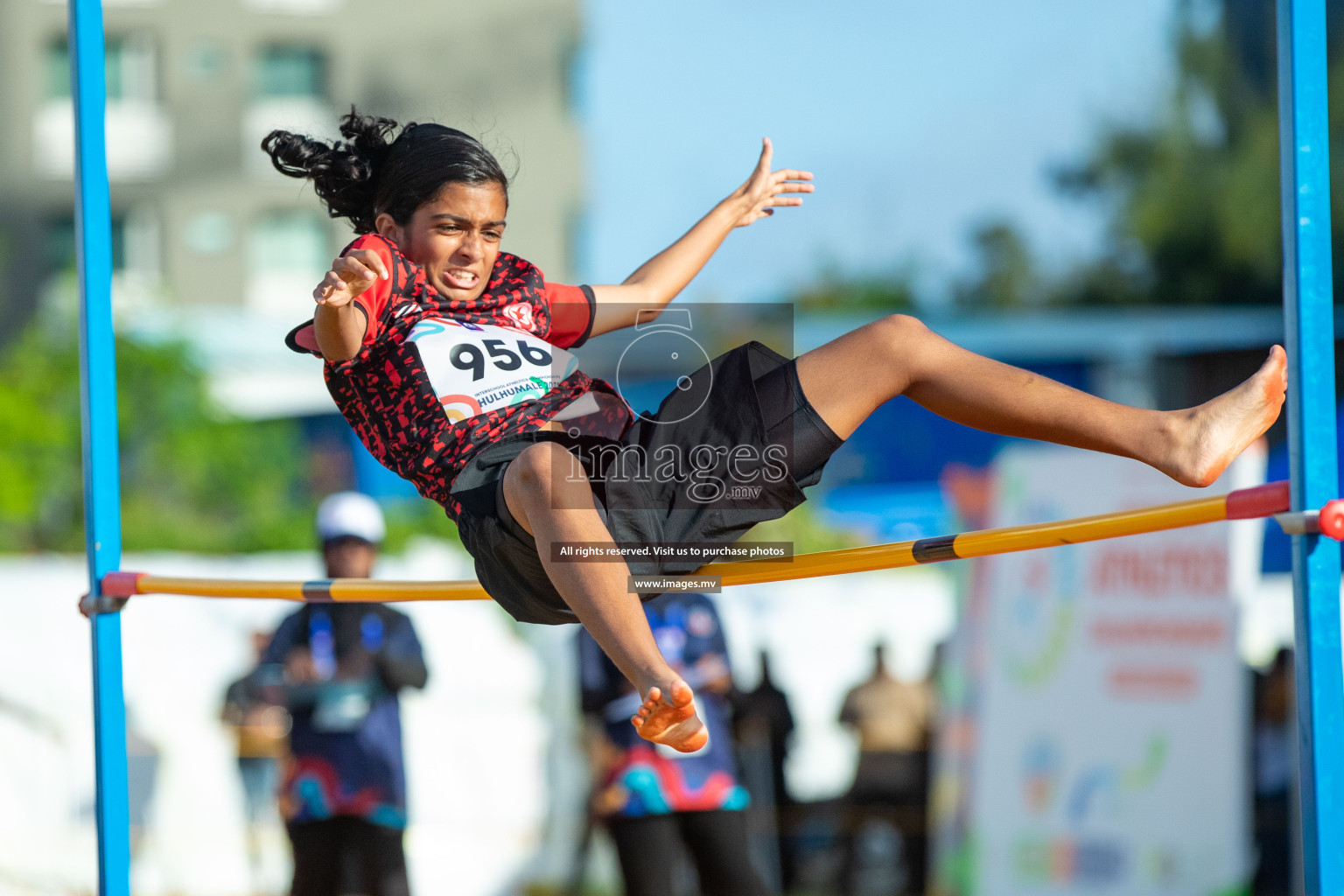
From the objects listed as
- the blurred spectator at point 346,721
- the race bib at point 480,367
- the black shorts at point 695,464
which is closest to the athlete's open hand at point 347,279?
the race bib at point 480,367

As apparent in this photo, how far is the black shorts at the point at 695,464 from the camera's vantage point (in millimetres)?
2287

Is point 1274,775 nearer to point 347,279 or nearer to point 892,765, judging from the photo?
point 892,765

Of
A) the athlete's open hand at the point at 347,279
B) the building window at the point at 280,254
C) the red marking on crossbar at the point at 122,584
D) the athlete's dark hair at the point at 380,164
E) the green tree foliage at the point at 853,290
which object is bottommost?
the red marking on crossbar at the point at 122,584

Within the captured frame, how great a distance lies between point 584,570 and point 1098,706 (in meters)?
3.60

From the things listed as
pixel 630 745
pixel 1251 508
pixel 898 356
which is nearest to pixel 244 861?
pixel 630 745

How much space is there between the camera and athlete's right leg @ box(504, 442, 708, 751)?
2.14 metres

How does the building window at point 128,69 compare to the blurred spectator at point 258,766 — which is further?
the building window at point 128,69

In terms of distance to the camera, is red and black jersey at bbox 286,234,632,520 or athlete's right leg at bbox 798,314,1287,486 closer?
athlete's right leg at bbox 798,314,1287,486

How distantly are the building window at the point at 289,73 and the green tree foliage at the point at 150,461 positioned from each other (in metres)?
7.55

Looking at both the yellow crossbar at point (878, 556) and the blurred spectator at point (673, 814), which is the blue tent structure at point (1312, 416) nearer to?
the yellow crossbar at point (878, 556)

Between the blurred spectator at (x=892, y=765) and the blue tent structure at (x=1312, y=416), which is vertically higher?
the blue tent structure at (x=1312, y=416)

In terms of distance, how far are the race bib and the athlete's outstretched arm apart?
28cm

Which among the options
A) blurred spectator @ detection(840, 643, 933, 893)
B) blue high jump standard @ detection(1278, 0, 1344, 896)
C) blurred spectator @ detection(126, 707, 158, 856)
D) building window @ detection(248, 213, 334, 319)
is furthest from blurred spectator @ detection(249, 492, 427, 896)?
building window @ detection(248, 213, 334, 319)

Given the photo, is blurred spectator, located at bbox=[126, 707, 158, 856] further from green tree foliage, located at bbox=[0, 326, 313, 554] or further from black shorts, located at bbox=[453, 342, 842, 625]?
green tree foliage, located at bbox=[0, 326, 313, 554]
